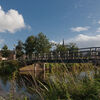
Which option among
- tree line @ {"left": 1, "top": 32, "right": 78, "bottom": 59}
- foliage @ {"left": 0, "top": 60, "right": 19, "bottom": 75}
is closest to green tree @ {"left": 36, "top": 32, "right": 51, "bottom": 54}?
tree line @ {"left": 1, "top": 32, "right": 78, "bottom": 59}

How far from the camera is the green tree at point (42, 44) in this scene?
48.4 metres

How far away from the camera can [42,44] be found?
49.4m

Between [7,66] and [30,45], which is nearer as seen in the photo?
[7,66]

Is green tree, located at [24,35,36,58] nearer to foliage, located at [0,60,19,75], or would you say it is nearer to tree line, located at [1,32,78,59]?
tree line, located at [1,32,78,59]

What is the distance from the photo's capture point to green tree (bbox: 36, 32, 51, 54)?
159ft

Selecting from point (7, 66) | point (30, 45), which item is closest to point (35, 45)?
point (30, 45)

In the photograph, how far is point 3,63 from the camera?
94.5ft

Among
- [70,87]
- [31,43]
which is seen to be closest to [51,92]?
[70,87]

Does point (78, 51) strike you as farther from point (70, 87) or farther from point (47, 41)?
point (47, 41)

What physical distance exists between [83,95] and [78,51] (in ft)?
41.8

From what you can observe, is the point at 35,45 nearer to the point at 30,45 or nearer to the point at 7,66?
the point at 30,45

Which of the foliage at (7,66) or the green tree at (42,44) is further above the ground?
the green tree at (42,44)

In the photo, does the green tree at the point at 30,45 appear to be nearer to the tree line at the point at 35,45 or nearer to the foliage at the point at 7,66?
the tree line at the point at 35,45

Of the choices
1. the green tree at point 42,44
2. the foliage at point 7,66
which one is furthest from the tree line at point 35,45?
the foliage at point 7,66
